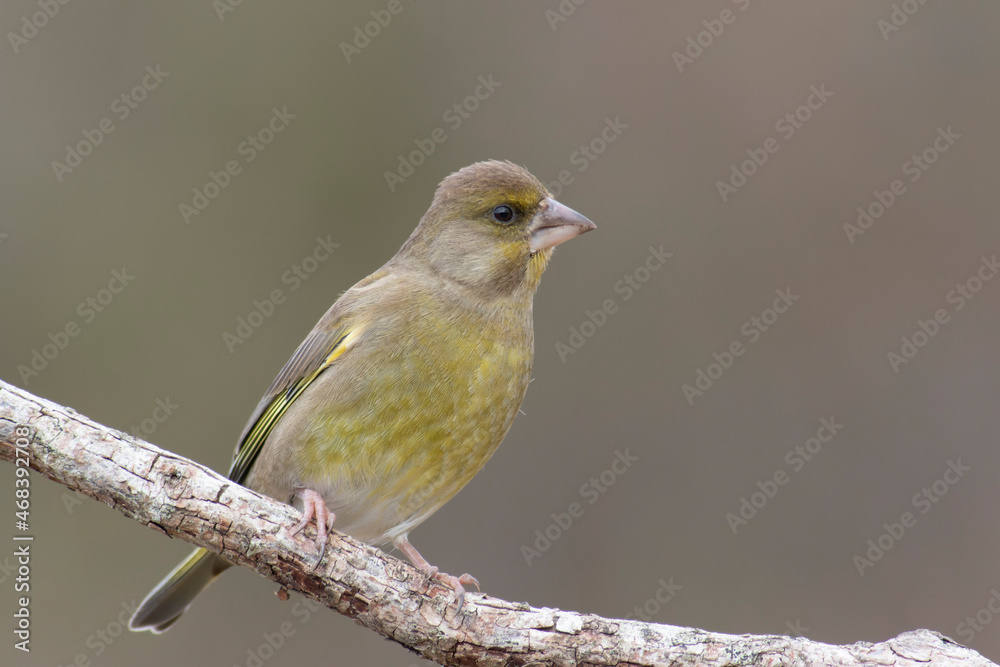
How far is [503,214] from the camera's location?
468cm

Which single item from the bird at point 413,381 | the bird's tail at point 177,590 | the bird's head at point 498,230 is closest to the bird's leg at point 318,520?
the bird at point 413,381

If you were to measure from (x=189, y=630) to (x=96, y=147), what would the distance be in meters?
3.65

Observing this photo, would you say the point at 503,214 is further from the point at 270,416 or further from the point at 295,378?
the point at 270,416

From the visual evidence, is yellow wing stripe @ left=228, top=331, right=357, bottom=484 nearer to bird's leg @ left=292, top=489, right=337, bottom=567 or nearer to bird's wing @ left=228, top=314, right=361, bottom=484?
bird's wing @ left=228, top=314, right=361, bottom=484

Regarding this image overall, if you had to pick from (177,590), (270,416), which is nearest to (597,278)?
(270,416)

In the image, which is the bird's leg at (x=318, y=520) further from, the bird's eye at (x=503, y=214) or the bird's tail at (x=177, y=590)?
the bird's eye at (x=503, y=214)

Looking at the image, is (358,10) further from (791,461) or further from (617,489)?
(791,461)

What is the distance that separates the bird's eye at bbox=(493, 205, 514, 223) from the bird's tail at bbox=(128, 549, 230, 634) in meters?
2.04

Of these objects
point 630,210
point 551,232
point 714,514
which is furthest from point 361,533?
point 630,210

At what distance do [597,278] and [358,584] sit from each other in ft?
13.5

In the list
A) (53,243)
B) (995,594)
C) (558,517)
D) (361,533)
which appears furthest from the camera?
(53,243)

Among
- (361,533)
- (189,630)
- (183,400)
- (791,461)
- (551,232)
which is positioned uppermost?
(791,461)

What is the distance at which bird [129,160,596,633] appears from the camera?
423 centimetres

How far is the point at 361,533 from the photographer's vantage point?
181 inches
